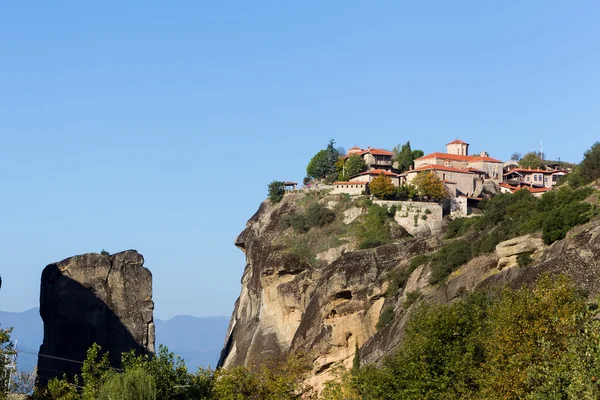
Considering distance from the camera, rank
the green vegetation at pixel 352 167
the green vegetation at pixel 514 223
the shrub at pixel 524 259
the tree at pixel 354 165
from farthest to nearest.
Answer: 1. the tree at pixel 354 165
2. the green vegetation at pixel 352 167
3. the green vegetation at pixel 514 223
4. the shrub at pixel 524 259

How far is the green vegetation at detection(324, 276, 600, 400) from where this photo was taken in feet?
163

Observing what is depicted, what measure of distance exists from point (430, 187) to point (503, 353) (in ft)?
276

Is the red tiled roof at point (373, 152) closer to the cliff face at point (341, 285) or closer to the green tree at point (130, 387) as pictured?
the cliff face at point (341, 285)

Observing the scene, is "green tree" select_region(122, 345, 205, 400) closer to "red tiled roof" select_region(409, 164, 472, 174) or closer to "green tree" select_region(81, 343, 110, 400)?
"green tree" select_region(81, 343, 110, 400)

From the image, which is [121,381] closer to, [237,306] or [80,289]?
[80,289]

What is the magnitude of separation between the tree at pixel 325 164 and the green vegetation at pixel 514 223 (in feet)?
145

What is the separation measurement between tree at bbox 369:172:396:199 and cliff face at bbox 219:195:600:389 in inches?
178

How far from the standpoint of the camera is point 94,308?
142 meters

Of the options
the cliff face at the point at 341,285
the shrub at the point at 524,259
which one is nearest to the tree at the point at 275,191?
the cliff face at the point at 341,285

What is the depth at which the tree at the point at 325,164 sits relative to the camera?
162625 millimetres

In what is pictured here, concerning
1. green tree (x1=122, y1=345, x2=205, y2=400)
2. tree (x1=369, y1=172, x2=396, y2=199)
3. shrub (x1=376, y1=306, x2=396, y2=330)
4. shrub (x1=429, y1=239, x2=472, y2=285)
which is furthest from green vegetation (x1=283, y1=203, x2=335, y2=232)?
green tree (x1=122, y1=345, x2=205, y2=400)

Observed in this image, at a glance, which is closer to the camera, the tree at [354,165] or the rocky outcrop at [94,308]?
the rocky outcrop at [94,308]

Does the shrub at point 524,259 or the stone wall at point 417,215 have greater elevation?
the stone wall at point 417,215

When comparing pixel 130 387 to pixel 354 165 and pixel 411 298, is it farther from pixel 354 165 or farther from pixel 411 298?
pixel 354 165
